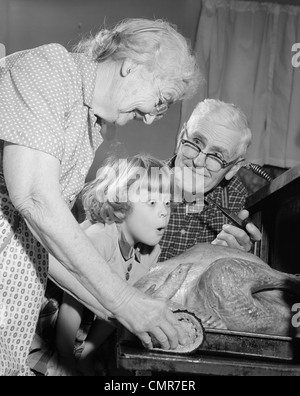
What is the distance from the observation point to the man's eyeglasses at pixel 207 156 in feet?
7.86

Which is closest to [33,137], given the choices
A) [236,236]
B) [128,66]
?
[128,66]

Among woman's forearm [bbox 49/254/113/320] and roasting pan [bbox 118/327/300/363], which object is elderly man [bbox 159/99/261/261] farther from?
roasting pan [bbox 118/327/300/363]

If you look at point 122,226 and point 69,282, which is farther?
point 122,226

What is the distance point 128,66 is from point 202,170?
1.08m

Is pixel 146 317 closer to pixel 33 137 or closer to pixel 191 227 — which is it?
pixel 33 137

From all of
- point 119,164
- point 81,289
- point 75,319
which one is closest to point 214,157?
point 119,164

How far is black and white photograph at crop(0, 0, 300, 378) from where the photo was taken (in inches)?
45.9

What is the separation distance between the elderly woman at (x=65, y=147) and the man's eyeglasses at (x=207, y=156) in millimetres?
912

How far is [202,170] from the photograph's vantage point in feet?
7.80

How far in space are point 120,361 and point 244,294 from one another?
400mm

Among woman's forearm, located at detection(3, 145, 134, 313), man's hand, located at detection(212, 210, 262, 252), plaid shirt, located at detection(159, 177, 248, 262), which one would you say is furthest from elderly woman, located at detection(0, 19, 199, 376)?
plaid shirt, located at detection(159, 177, 248, 262)

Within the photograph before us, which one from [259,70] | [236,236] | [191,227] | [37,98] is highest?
[37,98]

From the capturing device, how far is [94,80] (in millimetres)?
1324
